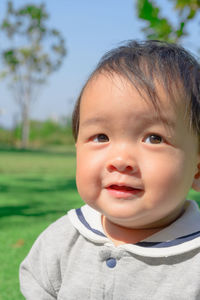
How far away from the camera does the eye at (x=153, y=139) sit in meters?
1.46

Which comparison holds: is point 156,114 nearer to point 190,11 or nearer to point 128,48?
point 128,48

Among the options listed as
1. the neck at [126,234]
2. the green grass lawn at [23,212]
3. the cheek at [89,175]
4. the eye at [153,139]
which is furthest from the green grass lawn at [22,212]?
the eye at [153,139]

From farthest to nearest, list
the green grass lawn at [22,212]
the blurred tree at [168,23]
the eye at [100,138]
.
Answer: the blurred tree at [168,23] → the green grass lawn at [22,212] → the eye at [100,138]

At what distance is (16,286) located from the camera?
2.23 meters

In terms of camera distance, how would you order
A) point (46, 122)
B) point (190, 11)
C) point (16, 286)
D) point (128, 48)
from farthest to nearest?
point (46, 122), point (190, 11), point (16, 286), point (128, 48)

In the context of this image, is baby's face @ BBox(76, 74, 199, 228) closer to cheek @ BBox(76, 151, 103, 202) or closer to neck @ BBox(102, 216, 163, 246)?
cheek @ BBox(76, 151, 103, 202)

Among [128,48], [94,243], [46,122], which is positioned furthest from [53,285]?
[46,122]

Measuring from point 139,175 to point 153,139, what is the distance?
0.48 feet

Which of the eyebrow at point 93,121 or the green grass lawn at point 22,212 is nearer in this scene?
the eyebrow at point 93,121

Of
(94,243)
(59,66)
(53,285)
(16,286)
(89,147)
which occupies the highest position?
(89,147)

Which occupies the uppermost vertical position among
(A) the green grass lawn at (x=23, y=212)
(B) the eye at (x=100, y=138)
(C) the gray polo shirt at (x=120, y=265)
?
(B) the eye at (x=100, y=138)

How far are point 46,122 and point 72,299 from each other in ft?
96.4

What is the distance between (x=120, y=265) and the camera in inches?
60.6

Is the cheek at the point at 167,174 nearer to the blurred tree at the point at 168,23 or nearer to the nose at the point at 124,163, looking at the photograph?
the nose at the point at 124,163
